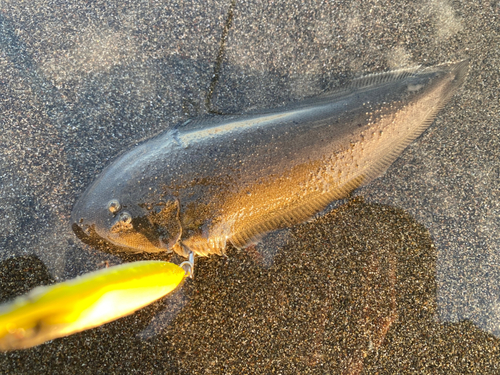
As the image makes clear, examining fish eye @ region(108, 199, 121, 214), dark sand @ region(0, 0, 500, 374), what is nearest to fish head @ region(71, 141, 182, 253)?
fish eye @ region(108, 199, 121, 214)

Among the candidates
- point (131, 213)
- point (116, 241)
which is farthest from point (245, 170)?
point (116, 241)

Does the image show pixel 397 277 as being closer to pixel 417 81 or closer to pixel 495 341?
pixel 495 341

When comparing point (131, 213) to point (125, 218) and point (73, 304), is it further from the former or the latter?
point (73, 304)

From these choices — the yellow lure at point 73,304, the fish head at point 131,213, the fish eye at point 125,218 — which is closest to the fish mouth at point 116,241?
the fish head at point 131,213

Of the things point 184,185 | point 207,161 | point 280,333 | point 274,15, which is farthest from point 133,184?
point 274,15

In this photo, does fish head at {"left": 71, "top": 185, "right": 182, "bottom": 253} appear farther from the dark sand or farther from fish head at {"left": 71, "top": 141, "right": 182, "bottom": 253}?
the dark sand

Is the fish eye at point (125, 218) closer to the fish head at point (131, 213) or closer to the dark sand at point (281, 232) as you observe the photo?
the fish head at point (131, 213)
